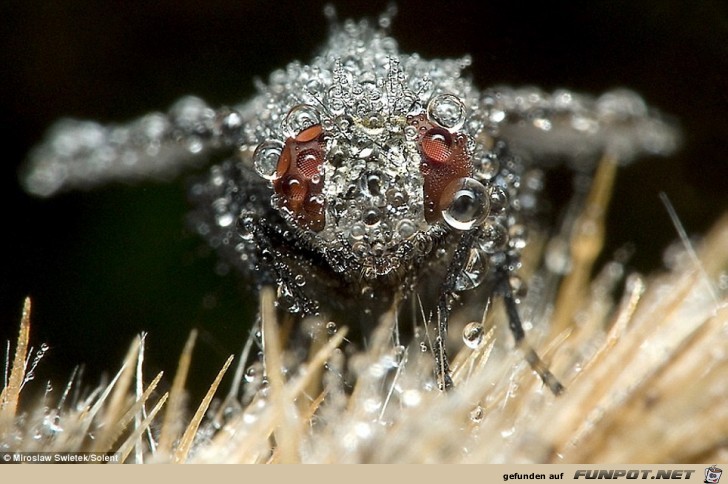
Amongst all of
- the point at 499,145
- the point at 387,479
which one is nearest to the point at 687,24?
the point at 499,145

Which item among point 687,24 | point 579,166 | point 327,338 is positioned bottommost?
point 327,338

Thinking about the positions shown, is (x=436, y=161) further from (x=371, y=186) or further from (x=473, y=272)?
(x=473, y=272)

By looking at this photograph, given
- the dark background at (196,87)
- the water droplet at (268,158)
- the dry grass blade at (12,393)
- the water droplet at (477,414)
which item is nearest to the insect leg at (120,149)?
the dark background at (196,87)

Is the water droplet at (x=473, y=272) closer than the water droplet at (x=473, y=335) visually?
No

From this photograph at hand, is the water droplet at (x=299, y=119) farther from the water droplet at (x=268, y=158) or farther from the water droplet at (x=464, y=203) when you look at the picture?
the water droplet at (x=464, y=203)

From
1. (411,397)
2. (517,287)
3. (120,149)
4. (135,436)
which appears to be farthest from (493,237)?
(120,149)

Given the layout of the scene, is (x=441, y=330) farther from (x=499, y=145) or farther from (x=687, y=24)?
(x=687, y=24)
